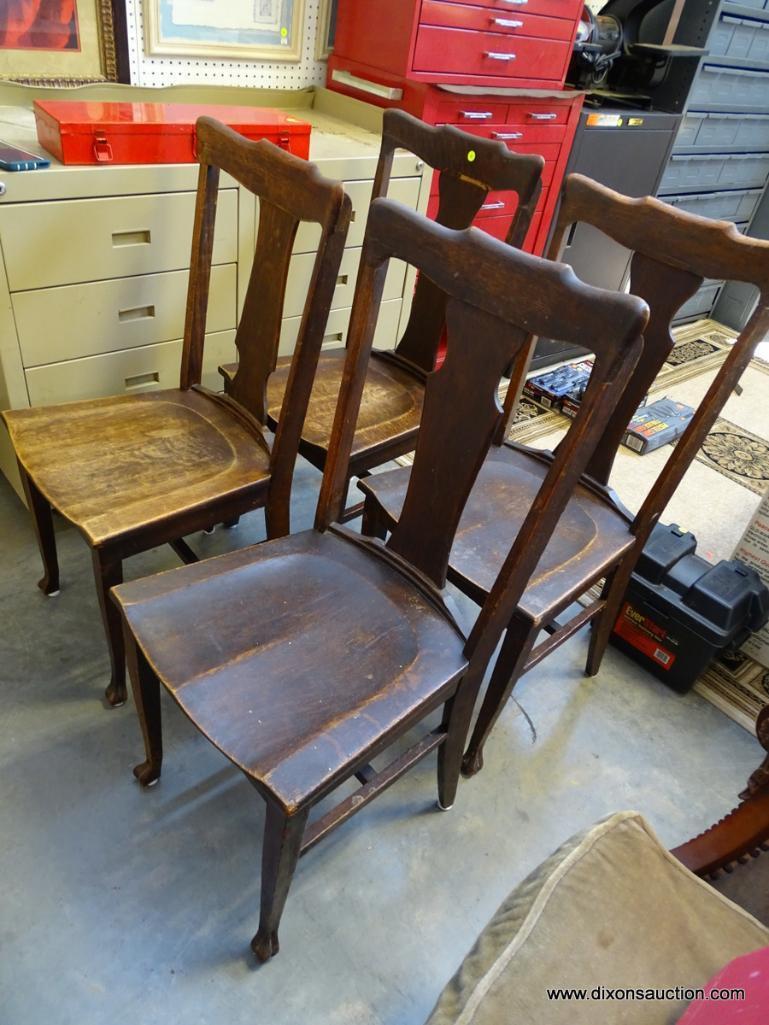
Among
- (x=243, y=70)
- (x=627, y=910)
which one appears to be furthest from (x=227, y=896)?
(x=243, y=70)

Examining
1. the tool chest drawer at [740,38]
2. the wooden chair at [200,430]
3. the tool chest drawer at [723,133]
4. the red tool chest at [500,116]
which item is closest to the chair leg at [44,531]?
the wooden chair at [200,430]

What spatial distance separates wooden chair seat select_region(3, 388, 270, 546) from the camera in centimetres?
124

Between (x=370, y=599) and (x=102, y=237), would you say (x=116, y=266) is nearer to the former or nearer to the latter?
(x=102, y=237)

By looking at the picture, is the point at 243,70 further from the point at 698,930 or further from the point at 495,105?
the point at 698,930

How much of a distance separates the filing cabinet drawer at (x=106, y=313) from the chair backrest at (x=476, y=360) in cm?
76

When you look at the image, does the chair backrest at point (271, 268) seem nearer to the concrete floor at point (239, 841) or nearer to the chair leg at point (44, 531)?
the chair leg at point (44, 531)

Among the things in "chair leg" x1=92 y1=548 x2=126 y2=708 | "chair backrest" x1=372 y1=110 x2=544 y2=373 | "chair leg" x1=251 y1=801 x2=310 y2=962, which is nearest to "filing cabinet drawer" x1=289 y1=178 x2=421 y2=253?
"chair backrest" x1=372 y1=110 x2=544 y2=373

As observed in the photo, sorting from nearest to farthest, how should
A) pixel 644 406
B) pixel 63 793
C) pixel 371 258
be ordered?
pixel 371 258 → pixel 63 793 → pixel 644 406

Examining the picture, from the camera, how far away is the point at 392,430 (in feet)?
5.13

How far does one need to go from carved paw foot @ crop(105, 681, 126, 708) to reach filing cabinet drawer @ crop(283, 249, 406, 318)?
1006 mm

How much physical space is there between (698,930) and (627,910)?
3.4 inches

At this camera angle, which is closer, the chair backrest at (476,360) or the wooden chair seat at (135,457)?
the chair backrest at (476,360)
